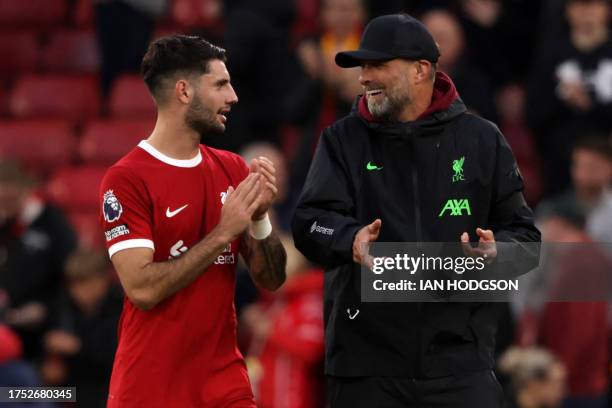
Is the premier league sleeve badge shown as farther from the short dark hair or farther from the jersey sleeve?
the short dark hair

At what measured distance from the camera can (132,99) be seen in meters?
11.9

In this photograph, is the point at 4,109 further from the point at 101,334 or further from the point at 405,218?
the point at 405,218

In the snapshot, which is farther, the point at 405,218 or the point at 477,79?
the point at 477,79

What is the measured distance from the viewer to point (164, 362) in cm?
566

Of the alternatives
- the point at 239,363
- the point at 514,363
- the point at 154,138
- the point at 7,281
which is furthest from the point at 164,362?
the point at 7,281

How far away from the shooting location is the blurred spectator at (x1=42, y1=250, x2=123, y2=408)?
902 cm

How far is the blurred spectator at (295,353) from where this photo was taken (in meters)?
8.02

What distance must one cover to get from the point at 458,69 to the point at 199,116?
426 centimetres

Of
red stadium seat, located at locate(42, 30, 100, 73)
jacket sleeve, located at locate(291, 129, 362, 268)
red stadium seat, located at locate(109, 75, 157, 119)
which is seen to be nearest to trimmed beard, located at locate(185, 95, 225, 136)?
jacket sleeve, located at locate(291, 129, 362, 268)

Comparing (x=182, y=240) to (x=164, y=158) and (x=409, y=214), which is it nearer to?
(x=164, y=158)

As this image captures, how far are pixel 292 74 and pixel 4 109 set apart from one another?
315 cm

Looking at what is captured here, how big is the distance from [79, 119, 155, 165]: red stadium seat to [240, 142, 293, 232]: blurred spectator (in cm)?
175

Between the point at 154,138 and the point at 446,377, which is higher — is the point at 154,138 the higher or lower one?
the higher one

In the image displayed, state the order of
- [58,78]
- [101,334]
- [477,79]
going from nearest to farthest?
[101,334] → [477,79] → [58,78]
